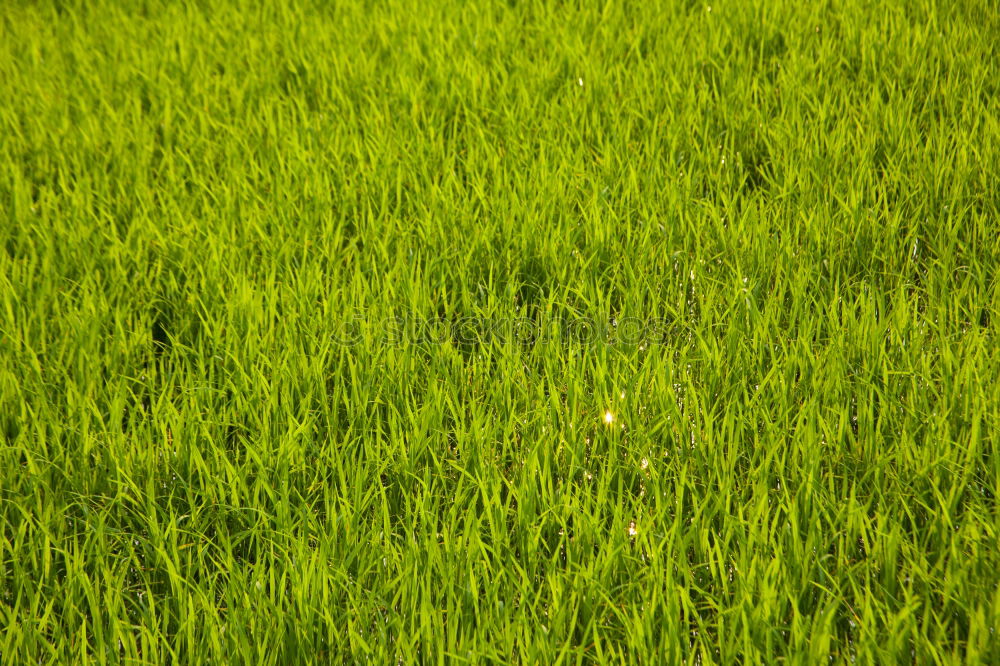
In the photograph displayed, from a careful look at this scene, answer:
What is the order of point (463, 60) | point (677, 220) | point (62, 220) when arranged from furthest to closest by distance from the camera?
1. point (463, 60)
2. point (62, 220)
3. point (677, 220)

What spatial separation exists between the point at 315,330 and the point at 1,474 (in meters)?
0.74

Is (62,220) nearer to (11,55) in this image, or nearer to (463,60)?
(463,60)

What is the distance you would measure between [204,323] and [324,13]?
2.33 metres

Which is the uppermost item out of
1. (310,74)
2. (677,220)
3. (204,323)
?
(310,74)

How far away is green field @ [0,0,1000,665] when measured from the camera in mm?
1374

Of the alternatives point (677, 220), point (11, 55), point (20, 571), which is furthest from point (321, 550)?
point (11, 55)

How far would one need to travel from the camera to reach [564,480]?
1647 millimetres

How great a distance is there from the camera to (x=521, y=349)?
1.97 m

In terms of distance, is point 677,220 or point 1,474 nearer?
point 1,474

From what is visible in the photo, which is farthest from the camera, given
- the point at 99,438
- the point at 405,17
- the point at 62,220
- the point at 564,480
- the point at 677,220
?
the point at 405,17

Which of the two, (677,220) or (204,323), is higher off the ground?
(677,220)

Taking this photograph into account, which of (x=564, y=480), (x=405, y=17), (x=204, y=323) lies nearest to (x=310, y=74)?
(x=405, y=17)

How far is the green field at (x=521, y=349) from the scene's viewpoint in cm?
137

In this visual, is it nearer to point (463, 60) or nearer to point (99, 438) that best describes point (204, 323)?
point (99, 438)
